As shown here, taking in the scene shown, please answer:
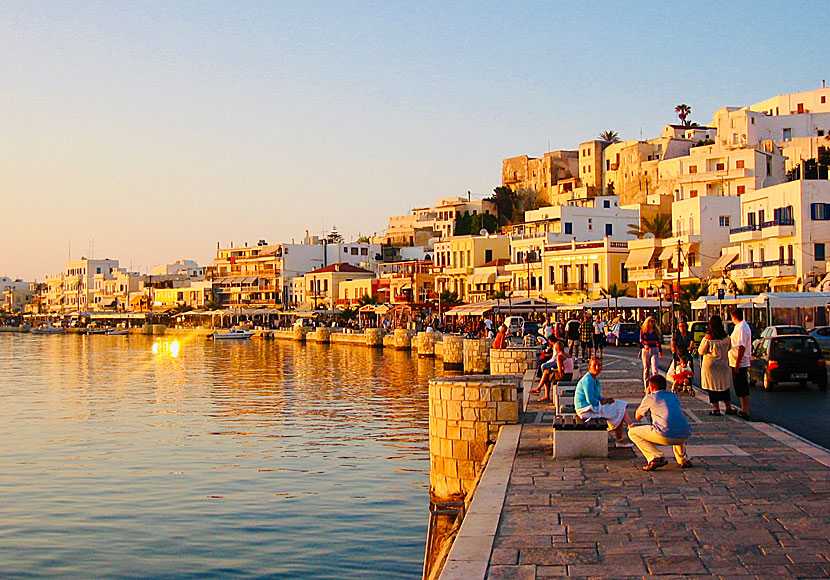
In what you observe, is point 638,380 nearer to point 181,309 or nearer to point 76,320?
point 181,309

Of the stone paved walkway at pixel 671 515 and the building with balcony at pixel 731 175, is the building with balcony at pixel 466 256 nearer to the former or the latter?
the building with balcony at pixel 731 175

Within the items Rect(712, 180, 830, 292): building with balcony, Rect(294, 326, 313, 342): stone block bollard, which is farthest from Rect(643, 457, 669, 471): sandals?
Rect(294, 326, 313, 342): stone block bollard

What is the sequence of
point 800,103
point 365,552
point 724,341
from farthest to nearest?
point 800,103 < point 724,341 < point 365,552

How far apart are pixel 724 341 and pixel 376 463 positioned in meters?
7.78

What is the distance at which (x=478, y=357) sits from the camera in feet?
142

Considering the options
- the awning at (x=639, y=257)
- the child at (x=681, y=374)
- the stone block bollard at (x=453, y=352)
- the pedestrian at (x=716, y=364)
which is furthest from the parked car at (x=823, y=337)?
the awning at (x=639, y=257)

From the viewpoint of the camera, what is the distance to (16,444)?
24.5 meters

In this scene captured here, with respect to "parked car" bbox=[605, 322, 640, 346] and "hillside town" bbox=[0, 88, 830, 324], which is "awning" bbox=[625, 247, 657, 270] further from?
"parked car" bbox=[605, 322, 640, 346]

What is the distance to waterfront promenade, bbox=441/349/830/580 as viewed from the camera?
6980 mm

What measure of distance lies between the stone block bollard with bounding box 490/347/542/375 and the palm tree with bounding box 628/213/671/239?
51952 millimetres

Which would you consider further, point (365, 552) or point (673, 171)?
point (673, 171)

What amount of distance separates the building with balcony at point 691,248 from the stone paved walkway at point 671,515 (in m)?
53.0

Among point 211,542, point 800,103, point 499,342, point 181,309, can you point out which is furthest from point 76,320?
point 211,542

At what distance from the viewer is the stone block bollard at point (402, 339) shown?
69375 mm
